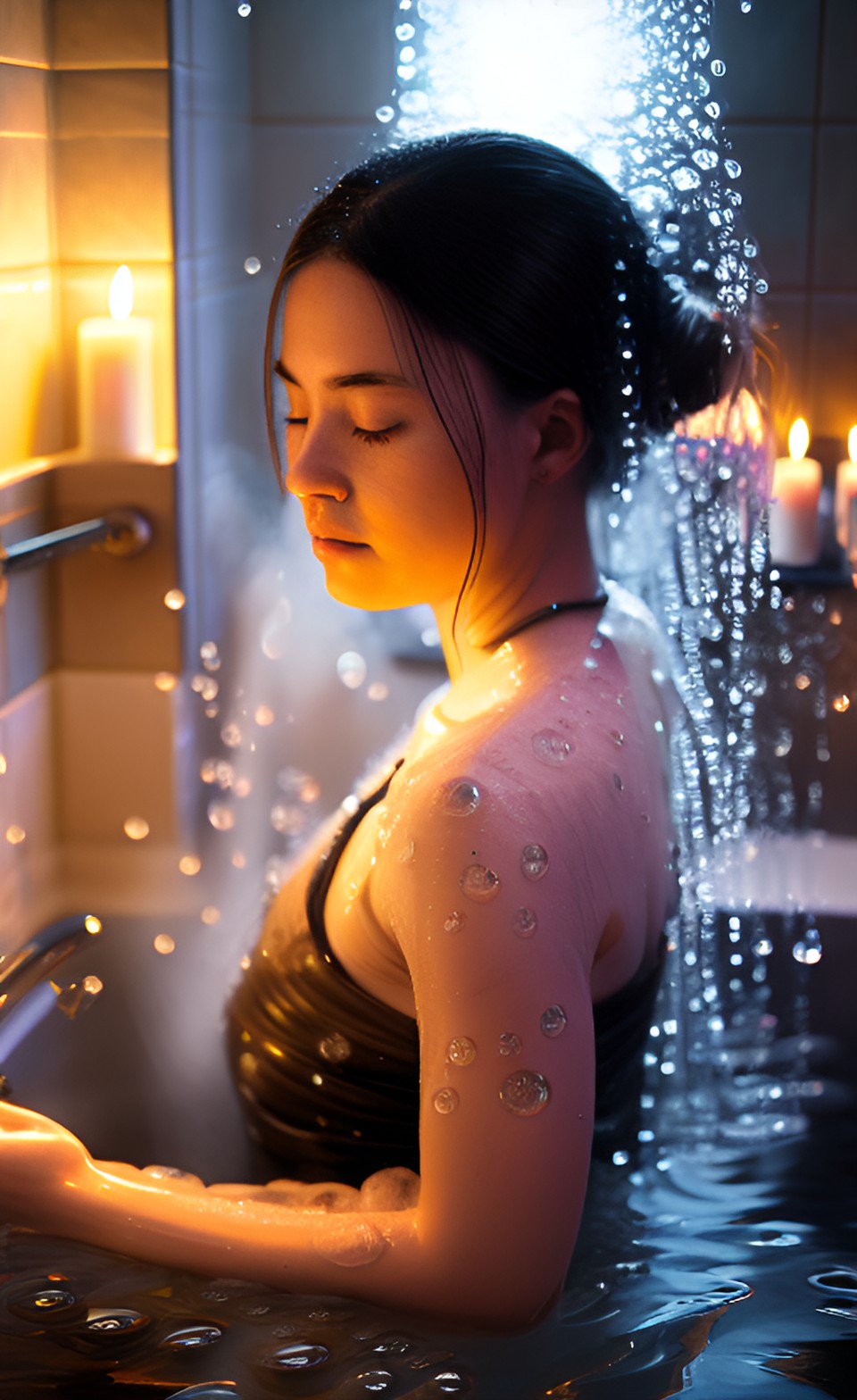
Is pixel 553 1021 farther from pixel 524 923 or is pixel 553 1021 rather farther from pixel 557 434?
pixel 557 434

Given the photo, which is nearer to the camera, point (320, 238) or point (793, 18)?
point (320, 238)

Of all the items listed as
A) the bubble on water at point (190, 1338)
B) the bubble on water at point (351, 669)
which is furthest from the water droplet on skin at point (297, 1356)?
the bubble on water at point (351, 669)

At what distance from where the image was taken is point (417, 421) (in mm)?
652

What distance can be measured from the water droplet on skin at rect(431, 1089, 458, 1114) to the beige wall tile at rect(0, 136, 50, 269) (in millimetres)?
723

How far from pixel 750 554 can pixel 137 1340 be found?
629mm

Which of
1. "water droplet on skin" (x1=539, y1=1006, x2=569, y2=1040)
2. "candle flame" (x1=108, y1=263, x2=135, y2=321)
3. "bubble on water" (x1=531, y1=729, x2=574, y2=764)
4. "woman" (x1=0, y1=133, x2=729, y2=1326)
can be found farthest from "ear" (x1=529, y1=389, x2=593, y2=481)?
"candle flame" (x1=108, y1=263, x2=135, y2=321)

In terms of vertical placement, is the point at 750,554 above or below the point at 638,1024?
above

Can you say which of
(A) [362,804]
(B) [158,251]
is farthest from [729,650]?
(B) [158,251]

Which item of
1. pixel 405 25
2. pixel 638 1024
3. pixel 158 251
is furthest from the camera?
pixel 158 251

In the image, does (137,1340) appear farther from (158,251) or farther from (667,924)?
(158,251)

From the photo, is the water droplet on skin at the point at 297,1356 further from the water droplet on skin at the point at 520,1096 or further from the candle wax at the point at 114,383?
the candle wax at the point at 114,383

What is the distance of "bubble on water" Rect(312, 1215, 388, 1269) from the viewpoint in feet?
1.92

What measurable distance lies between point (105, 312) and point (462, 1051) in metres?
0.75

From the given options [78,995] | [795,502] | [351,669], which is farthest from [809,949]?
[78,995]
